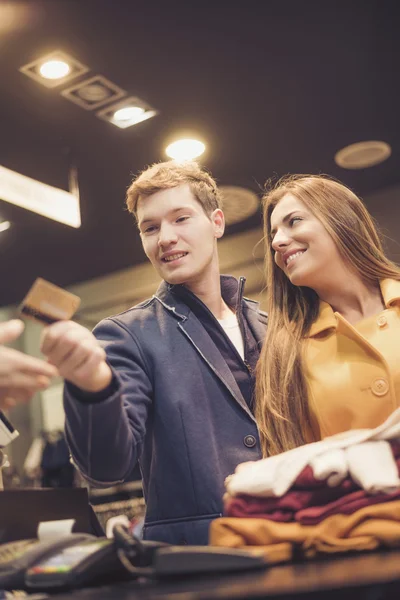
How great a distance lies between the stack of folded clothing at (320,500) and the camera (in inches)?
36.7

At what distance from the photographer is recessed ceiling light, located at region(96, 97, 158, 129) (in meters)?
3.97

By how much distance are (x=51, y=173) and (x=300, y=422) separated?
353 cm

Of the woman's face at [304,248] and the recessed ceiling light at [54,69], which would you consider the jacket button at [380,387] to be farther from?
the recessed ceiling light at [54,69]

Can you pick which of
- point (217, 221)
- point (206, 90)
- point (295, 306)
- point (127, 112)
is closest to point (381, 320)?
point (295, 306)

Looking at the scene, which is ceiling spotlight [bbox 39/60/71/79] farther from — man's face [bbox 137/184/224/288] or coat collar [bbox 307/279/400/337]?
coat collar [bbox 307/279/400/337]

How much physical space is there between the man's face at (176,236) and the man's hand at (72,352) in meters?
0.89

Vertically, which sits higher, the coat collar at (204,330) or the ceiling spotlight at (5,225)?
the ceiling spotlight at (5,225)

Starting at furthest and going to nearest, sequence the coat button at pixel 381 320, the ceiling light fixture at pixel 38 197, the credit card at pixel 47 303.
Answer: the ceiling light fixture at pixel 38 197 → the coat button at pixel 381 320 → the credit card at pixel 47 303

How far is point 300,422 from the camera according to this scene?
4.96ft

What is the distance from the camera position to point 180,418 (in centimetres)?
165

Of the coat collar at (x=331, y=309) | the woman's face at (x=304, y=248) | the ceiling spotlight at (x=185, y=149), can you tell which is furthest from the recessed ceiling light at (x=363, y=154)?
the coat collar at (x=331, y=309)

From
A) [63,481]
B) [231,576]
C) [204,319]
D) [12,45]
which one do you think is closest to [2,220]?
[12,45]

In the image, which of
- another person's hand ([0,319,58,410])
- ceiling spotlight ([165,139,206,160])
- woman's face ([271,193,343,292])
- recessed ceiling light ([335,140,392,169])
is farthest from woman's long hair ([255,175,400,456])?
recessed ceiling light ([335,140,392,169])

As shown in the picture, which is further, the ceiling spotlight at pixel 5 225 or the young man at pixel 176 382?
the ceiling spotlight at pixel 5 225
